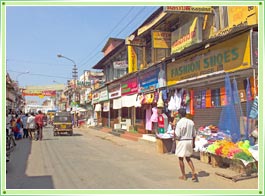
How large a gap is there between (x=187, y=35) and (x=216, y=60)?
10.3 feet

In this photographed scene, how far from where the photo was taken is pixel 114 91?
91.9 feet

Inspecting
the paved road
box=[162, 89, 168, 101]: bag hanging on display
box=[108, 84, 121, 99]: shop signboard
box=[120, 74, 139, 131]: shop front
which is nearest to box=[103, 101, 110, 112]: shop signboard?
box=[108, 84, 121, 99]: shop signboard

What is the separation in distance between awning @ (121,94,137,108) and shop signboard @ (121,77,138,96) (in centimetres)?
30

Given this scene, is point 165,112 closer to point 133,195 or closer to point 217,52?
point 217,52

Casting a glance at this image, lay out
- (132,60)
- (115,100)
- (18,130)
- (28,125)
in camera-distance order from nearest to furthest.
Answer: (28,125)
(18,130)
(132,60)
(115,100)

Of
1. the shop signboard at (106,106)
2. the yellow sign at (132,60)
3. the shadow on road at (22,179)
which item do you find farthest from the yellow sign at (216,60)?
the shop signboard at (106,106)

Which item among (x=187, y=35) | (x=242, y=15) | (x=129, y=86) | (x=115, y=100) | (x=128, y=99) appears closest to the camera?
(x=242, y=15)

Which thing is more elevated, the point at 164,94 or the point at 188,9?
the point at 188,9

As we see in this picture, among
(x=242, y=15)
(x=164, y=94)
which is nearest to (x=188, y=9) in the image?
(x=242, y=15)

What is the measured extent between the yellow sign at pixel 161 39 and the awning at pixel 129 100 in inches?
214

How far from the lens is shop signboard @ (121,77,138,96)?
21.8 m

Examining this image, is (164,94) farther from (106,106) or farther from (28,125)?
(106,106)

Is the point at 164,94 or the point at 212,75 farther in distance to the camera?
the point at 164,94

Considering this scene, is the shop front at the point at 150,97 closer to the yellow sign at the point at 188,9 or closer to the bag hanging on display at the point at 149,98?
the bag hanging on display at the point at 149,98
